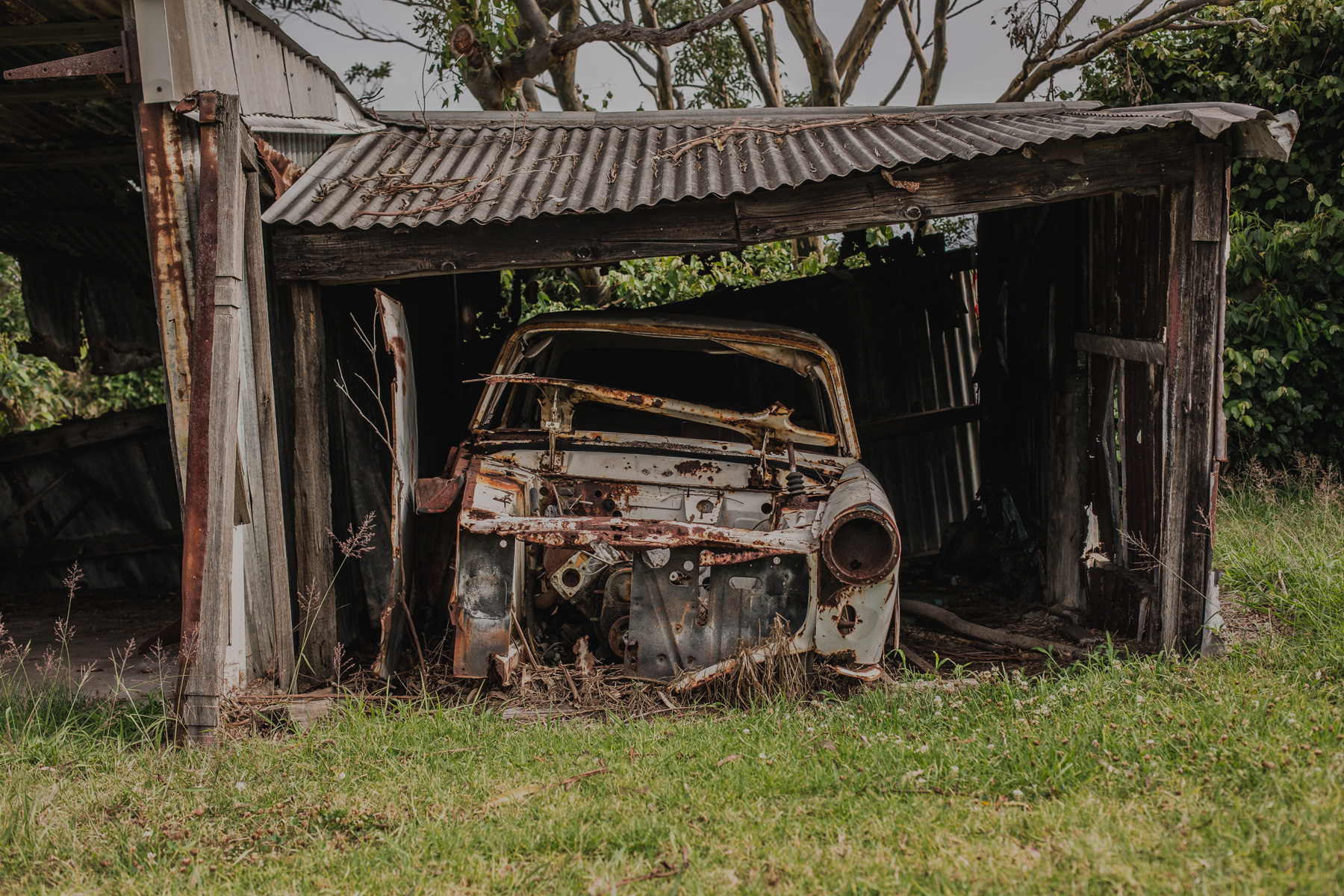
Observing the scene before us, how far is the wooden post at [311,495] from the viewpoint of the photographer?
4.16m

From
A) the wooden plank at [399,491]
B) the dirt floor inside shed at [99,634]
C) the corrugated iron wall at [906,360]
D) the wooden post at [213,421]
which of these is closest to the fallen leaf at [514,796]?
the wooden plank at [399,491]

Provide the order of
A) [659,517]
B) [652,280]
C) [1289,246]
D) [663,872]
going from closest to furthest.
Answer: [663,872] → [659,517] → [1289,246] → [652,280]

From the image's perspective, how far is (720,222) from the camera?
421 cm

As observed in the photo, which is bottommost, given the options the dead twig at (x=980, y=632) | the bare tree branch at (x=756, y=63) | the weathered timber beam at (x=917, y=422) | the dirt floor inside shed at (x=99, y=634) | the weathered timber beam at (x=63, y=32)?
the dirt floor inside shed at (x=99, y=634)

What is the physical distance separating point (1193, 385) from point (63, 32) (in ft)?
17.1

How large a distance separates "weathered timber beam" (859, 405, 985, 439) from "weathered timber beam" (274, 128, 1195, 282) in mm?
2953

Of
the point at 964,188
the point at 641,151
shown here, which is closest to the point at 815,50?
the point at 641,151

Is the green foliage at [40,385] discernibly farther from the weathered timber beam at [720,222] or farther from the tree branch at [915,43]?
the tree branch at [915,43]

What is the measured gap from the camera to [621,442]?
4.43 metres

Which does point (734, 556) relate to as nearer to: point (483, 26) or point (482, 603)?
point (482, 603)

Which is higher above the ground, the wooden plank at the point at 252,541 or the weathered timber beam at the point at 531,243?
the weathered timber beam at the point at 531,243

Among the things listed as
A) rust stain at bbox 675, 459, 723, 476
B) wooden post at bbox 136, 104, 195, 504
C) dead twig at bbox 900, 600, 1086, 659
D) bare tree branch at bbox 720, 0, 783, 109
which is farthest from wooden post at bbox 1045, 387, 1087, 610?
bare tree branch at bbox 720, 0, 783, 109

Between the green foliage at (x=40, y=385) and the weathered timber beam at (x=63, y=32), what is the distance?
11.7ft

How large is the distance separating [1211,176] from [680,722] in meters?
3.28
